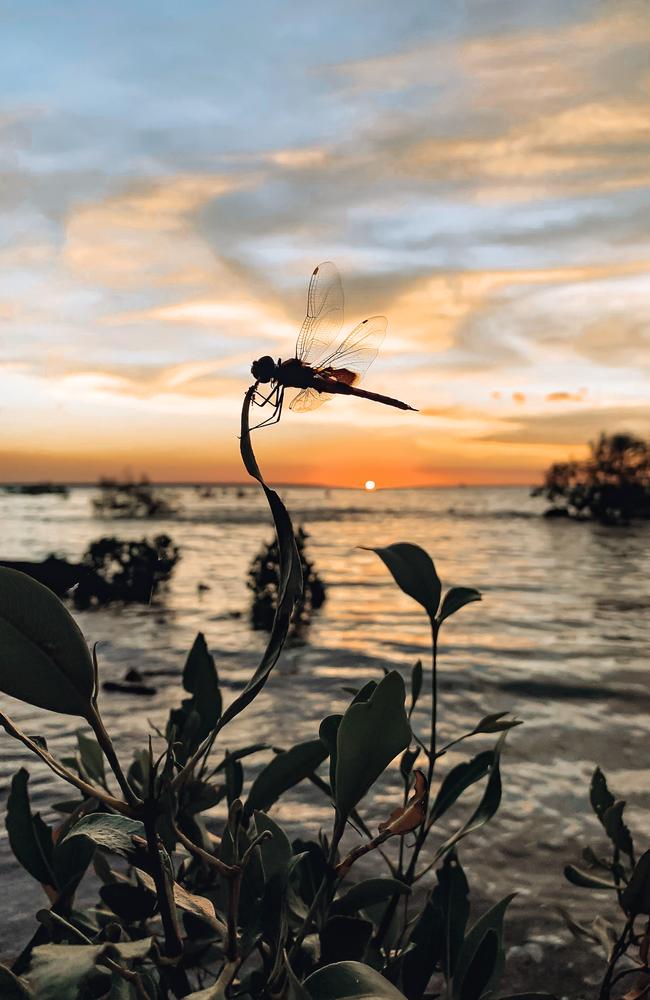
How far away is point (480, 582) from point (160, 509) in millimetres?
26060

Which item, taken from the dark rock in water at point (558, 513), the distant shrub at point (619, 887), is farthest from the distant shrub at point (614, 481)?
the distant shrub at point (619, 887)

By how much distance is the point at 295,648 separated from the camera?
8.10 meters

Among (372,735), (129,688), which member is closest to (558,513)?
(129,688)

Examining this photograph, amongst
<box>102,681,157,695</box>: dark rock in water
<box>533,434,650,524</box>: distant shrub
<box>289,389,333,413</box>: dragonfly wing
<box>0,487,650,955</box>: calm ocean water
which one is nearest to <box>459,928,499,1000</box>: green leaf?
<box>289,389,333,413</box>: dragonfly wing

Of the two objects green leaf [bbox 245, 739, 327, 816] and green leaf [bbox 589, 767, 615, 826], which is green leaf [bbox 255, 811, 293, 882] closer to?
green leaf [bbox 245, 739, 327, 816]

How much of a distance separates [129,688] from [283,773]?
5130 millimetres

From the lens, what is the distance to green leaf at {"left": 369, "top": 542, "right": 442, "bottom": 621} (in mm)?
1297

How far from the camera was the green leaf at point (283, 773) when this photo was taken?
128 cm

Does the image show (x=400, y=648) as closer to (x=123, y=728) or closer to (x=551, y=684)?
(x=551, y=684)

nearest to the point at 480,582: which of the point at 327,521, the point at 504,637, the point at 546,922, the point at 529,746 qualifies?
the point at 504,637

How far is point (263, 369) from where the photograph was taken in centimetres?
106

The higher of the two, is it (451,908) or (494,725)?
(494,725)

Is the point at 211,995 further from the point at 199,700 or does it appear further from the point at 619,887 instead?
the point at 619,887

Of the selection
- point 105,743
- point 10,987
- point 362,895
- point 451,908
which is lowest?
point 451,908
